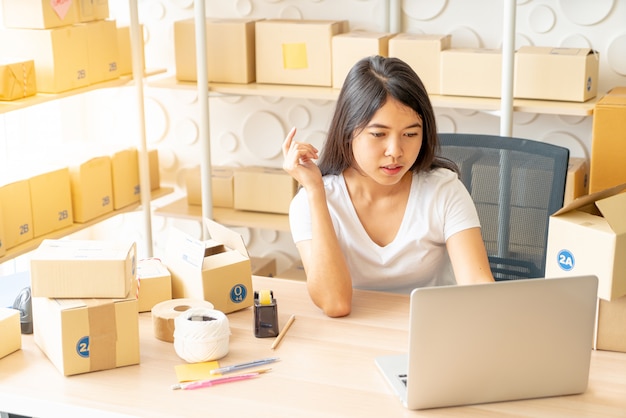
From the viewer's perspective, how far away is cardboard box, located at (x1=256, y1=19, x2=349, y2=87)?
3145 mm

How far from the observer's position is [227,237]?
1931 millimetres

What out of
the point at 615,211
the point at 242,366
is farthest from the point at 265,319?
the point at 615,211

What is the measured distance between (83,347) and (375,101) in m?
0.82

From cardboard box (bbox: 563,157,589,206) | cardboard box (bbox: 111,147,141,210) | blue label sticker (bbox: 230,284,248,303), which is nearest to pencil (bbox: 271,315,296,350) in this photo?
blue label sticker (bbox: 230,284,248,303)

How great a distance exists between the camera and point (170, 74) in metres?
3.76

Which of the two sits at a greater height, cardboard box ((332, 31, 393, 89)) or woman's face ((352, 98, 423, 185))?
cardboard box ((332, 31, 393, 89))

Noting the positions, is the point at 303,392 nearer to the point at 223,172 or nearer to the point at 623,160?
the point at 623,160

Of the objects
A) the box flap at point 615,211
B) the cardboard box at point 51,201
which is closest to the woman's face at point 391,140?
the box flap at point 615,211

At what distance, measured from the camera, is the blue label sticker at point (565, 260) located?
1.65m

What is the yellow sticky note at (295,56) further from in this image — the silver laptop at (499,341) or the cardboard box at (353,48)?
the silver laptop at (499,341)

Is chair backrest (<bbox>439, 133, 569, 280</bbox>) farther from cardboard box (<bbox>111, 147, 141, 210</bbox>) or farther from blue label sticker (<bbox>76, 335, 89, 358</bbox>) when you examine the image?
cardboard box (<bbox>111, 147, 141, 210</bbox>)

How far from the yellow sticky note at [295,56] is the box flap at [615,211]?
172cm

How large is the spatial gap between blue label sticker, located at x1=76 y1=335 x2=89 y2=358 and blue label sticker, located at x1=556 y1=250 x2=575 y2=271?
90cm

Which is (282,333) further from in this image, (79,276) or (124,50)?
(124,50)
